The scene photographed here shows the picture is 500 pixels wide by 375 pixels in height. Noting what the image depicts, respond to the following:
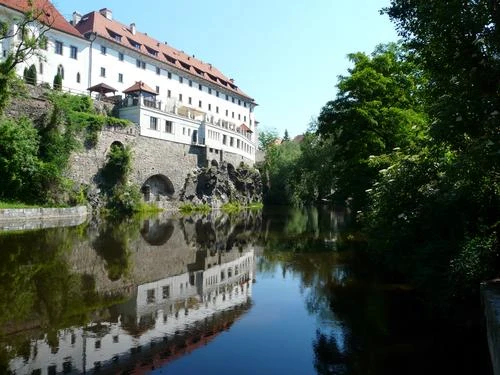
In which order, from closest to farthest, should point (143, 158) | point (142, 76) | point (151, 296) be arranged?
point (151, 296) → point (143, 158) → point (142, 76)

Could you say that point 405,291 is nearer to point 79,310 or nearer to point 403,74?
point 79,310

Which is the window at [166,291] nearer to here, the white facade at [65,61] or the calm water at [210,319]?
the calm water at [210,319]

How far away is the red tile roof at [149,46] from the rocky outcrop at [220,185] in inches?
633

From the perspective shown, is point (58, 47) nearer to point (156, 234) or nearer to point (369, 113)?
point (156, 234)

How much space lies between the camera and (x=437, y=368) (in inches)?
309

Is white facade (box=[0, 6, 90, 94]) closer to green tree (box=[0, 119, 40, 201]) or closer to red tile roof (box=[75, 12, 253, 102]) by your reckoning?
red tile roof (box=[75, 12, 253, 102])

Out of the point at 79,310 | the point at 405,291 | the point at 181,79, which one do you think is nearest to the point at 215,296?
the point at 79,310

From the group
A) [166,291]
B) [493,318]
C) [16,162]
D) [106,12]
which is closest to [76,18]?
[106,12]

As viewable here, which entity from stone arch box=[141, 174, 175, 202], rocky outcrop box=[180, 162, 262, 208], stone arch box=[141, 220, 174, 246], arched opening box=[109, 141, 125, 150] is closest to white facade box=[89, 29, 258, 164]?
rocky outcrop box=[180, 162, 262, 208]

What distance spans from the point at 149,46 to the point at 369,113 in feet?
147

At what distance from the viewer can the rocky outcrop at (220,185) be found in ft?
182

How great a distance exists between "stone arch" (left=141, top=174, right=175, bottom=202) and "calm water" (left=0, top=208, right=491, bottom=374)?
3083cm

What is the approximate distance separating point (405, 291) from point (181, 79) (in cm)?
5702

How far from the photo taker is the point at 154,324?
970 cm
